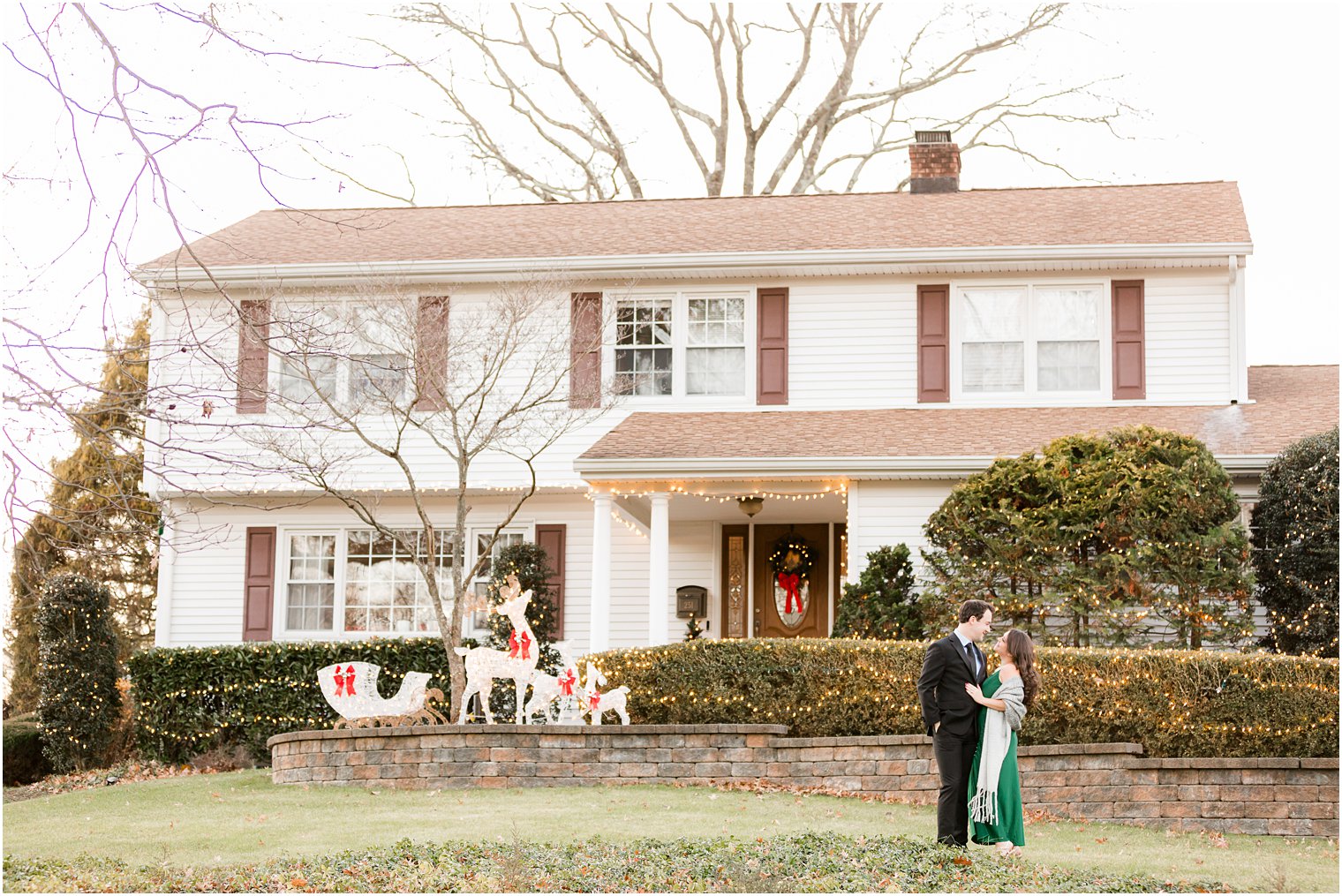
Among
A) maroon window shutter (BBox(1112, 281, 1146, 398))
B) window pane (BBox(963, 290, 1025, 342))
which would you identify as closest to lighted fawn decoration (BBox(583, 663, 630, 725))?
window pane (BBox(963, 290, 1025, 342))

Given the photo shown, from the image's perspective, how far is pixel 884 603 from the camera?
13.8 meters

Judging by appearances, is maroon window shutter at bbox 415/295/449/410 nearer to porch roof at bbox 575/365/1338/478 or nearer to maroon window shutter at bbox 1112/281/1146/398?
porch roof at bbox 575/365/1338/478

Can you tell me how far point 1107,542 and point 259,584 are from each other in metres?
10.1

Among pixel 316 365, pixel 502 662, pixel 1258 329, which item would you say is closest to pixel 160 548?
pixel 316 365

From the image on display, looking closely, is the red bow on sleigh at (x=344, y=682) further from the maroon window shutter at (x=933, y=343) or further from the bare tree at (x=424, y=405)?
the maroon window shutter at (x=933, y=343)

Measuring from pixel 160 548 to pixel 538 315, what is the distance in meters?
5.88

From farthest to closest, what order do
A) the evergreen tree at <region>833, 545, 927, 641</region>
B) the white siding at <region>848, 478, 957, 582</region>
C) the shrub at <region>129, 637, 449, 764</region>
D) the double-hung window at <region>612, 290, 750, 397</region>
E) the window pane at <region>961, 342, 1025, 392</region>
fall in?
the double-hung window at <region>612, 290, 750, 397</region>, the window pane at <region>961, 342, 1025, 392</region>, the shrub at <region>129, 637, 449, 764</region>, the white siding at <region>848, 478, 957, 582</region>, the evergreen tree at <region>833, 545, 927, 641</region>

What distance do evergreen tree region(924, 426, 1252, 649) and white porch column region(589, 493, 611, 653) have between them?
3.52m

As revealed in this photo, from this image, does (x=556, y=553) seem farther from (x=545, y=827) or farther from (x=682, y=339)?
(x=545, y=827)

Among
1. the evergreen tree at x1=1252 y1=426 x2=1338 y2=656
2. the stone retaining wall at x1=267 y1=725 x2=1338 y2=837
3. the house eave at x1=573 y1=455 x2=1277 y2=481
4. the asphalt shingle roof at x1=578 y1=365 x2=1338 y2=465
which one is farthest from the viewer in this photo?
the asphalt shingle roof at x1=578 y1=365 x2=1338 y2=465

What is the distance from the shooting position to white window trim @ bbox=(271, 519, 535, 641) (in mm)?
16953

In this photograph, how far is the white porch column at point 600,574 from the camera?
14.7 meters

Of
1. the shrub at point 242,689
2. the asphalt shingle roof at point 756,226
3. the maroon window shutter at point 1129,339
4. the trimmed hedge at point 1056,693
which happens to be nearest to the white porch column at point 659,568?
the trimmed hedge at point 1056,693

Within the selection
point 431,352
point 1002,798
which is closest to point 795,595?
point 431,352
